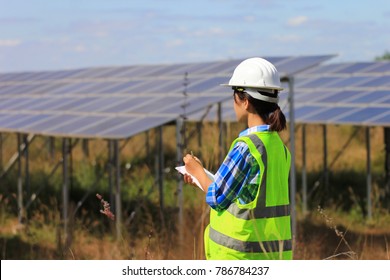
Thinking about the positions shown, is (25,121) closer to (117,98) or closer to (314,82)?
(117,98)

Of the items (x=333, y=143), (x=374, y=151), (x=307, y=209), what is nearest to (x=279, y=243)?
(x=307, y=209)

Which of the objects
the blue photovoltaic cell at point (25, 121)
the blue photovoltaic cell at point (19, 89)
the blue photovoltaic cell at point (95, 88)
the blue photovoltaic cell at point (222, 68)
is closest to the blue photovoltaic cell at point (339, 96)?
the blue photovoltaic cell at point (222, 68)

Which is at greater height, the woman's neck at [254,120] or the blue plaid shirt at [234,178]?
the woman's neck at [254,120]

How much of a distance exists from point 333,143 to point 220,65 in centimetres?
1088

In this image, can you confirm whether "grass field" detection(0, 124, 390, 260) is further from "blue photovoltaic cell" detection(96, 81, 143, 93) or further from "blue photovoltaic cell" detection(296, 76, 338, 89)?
"blue photovoltaic cell" detection(296, 76, 338, 89)

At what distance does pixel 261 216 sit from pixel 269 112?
21.8 inches

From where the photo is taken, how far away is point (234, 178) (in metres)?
4.20

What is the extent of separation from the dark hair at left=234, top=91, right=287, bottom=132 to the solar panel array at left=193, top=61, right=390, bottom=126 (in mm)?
9519

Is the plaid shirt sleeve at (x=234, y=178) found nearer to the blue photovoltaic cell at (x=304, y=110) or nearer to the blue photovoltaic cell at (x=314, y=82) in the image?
the blue photovoltaic cell at (x=304, y=110)

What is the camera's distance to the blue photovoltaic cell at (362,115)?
14.6m

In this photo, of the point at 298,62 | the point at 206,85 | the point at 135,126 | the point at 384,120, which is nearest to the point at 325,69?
the point at 298,62

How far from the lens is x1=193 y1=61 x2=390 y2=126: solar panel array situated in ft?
49.3
